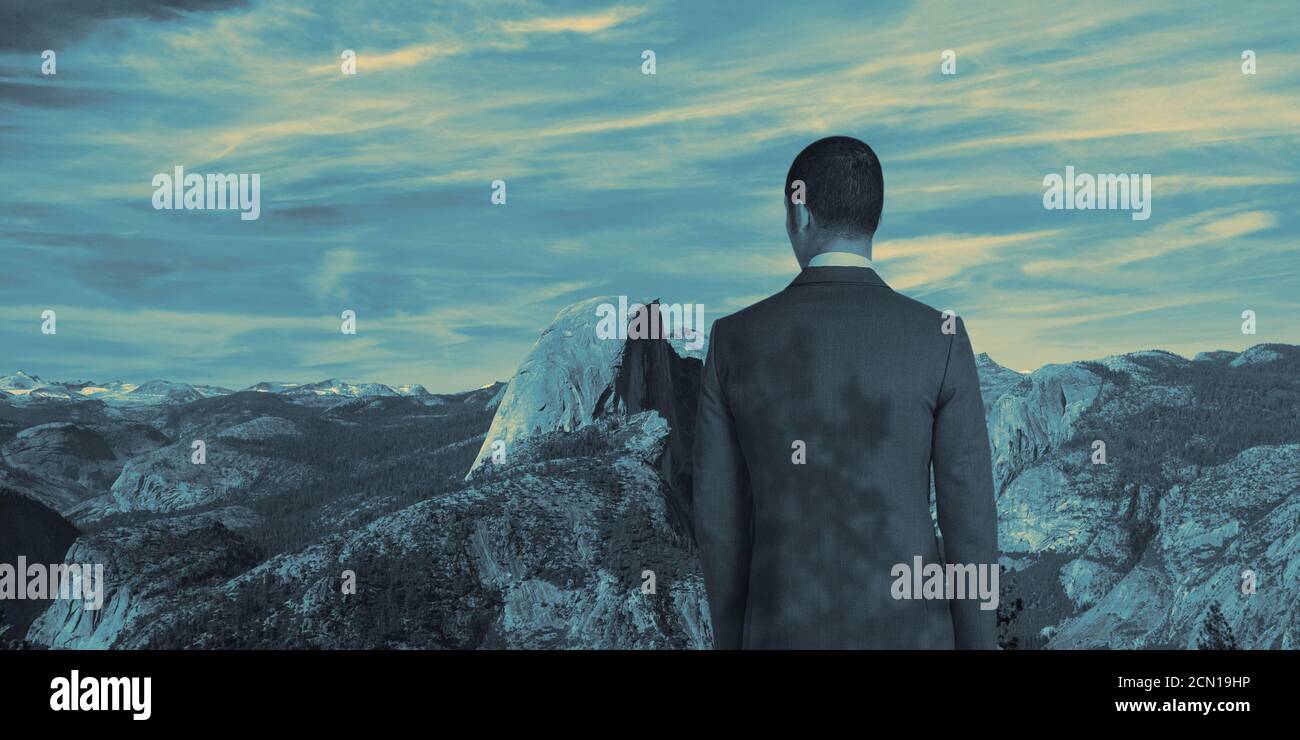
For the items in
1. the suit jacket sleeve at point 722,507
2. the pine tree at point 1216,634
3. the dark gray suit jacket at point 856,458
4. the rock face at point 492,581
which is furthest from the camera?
the rock face at point 492,581

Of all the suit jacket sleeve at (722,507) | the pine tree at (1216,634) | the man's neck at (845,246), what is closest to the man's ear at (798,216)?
the man's neck at (845,246)

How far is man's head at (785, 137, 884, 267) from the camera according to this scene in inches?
237

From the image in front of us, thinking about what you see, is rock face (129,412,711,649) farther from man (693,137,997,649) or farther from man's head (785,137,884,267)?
man's head (785,137,884,267)

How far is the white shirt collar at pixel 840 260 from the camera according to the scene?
615cm

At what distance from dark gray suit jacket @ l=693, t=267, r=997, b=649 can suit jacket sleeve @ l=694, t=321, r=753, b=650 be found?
0.15 metres

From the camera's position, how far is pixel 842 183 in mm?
6035

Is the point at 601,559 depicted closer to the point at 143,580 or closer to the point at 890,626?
the point at 143,580

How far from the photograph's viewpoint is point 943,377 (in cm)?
605

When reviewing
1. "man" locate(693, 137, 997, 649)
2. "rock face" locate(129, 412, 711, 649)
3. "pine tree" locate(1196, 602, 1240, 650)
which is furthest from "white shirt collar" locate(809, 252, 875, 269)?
"rock face" locate(129, 412, 711, 649)

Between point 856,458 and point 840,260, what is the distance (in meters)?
1.15

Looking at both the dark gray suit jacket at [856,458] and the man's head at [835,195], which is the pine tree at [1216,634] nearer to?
the dark gray suit jacket at [856,458]

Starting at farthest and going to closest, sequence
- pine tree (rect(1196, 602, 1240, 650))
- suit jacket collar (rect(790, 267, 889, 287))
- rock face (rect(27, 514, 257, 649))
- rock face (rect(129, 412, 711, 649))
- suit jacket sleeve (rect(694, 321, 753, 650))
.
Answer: rock face (rect(27, 514, 257, 649)), rock face (rect(129, 412, 711, 649)), pine tree (rect(1196, 602, 1240, 650)), suit jacket sleeve (rect(694, 321, 753, 650)), suit jacket collar (rect(790, 267, 889, 287))
